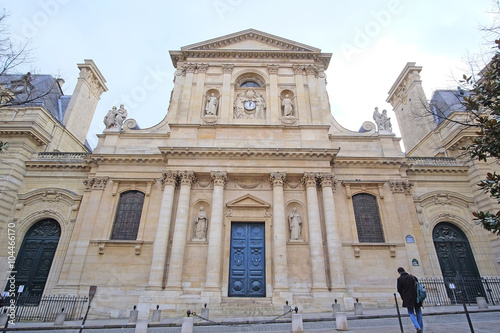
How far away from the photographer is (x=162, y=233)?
14695 mm

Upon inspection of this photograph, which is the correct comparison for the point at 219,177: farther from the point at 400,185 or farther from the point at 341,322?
the point at 400,185

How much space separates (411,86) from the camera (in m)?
24.1

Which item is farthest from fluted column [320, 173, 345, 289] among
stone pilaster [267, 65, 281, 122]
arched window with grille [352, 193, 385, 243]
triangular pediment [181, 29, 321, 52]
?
triangular pediment [181, 29, 321, 52]

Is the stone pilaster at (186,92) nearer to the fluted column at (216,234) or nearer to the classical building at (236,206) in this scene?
the classical building at (236,206)

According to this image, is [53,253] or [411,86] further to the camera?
[411,86]

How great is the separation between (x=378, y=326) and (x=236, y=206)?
8886 millimetres

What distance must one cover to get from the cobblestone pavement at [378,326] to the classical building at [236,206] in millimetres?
2987

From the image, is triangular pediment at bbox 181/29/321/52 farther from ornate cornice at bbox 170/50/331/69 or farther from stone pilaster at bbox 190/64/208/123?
stone pilaster at bbox 190/64/208/123

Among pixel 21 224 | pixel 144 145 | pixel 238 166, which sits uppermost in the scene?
pixel 144 145

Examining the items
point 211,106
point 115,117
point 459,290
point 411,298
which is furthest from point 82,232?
point 459,290

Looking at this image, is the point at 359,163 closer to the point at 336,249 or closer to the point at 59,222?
Result: the point at 336,249

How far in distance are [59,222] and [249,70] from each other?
15042 millimetres

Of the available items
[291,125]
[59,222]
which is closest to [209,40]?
[291,125]

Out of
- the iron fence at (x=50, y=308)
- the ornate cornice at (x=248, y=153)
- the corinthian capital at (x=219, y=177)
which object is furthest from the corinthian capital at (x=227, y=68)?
the iron fence at (x=50, y=308)
